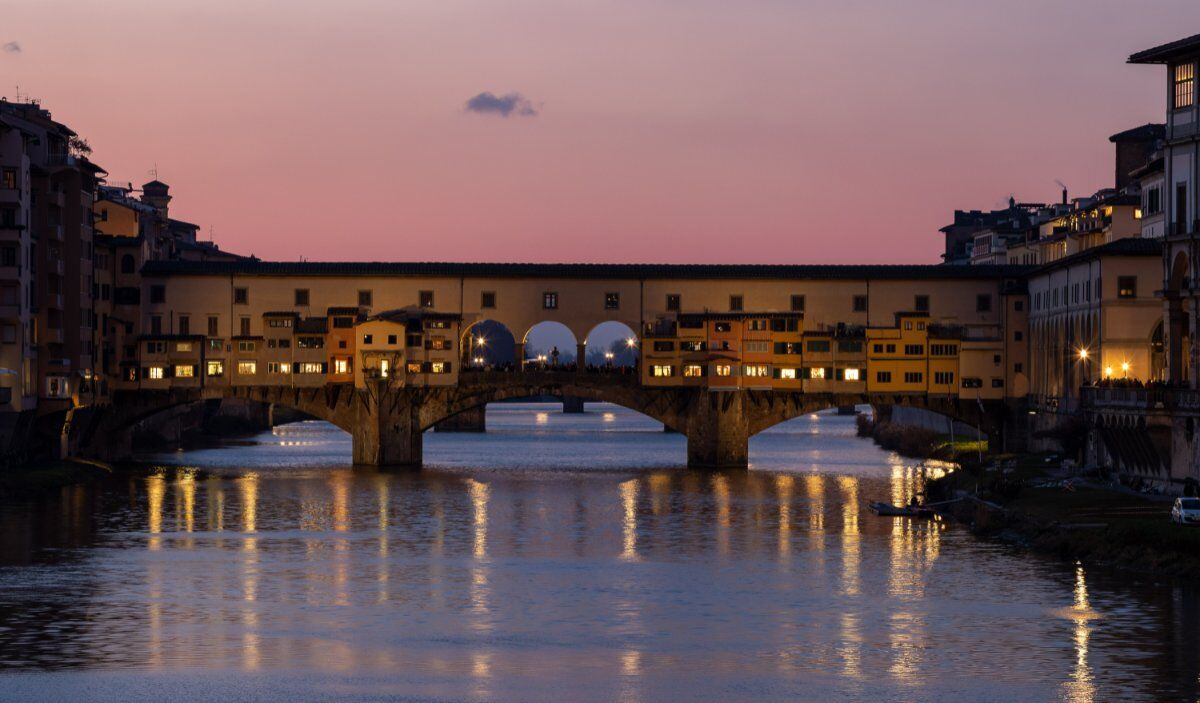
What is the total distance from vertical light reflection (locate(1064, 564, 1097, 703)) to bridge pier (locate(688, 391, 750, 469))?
211 ft

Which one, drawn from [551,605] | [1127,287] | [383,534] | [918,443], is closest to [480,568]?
[551,605]

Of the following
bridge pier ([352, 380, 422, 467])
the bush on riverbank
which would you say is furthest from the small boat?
bridge pier ([352, 380, 422, 467])

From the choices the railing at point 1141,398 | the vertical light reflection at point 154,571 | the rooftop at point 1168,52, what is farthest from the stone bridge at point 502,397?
the rooftop at point 1168,52

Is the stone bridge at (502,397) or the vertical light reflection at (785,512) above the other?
the stone bridge at (502,397)

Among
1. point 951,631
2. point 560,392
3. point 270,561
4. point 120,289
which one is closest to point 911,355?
point 560,392

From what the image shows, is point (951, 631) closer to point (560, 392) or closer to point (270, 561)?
point (270, 561)

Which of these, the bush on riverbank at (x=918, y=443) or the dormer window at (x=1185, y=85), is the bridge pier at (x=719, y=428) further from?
the dormer window at (x=1185, y=85)

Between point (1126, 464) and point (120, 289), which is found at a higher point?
point (120, 289)

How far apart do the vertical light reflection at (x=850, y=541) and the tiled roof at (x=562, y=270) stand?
22.1 m

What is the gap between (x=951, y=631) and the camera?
59000mm

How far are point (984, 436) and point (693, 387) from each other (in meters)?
28.6

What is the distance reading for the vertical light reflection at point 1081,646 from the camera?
48.6 meters

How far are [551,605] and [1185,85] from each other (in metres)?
40.4

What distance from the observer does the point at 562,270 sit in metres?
139
